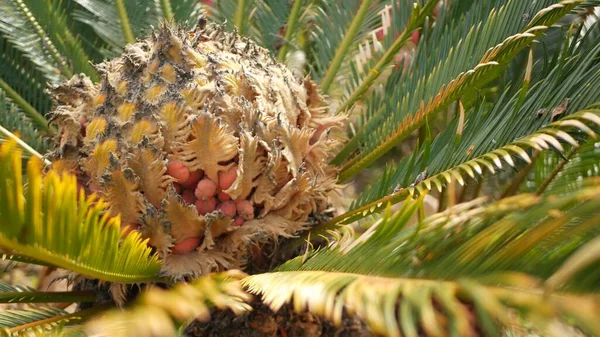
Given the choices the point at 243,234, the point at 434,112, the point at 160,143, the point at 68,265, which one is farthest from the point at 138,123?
the point at 434,112

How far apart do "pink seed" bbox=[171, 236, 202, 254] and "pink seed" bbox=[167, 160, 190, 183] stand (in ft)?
0.43

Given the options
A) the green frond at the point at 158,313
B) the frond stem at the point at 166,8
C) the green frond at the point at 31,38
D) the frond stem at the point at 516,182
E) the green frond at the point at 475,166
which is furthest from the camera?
the frond stem at the point at 166,8

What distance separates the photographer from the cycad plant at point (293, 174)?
72cm

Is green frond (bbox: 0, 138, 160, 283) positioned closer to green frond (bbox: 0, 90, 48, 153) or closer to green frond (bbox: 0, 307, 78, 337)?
green frond (bbox: 0, 307, 78, 337)

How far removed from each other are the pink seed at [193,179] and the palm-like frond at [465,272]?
489 millimetres

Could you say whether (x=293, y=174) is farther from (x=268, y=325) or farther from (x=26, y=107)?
(x=26, y=107)

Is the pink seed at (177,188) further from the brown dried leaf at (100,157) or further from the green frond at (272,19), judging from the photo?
the green frond at (272,19)

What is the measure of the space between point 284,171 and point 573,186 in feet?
2.18

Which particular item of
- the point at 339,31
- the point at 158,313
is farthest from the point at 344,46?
the point at 158,313

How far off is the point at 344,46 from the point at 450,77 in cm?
51

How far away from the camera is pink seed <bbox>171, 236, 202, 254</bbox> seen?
134cm

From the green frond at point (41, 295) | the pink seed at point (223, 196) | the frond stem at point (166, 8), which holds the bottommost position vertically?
the green frond at point (41, 295)

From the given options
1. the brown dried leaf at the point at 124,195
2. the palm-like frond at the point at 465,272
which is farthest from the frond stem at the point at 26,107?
the palm-like frond at the point at 465,272

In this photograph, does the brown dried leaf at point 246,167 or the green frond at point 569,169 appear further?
the green frond at point 569,169
